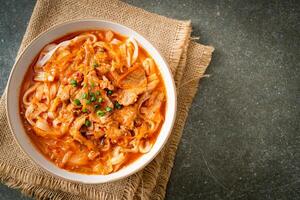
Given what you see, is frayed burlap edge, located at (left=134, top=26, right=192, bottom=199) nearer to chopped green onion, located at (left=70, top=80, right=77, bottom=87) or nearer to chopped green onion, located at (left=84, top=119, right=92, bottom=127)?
chopped green onion, located at (left=84, top=119, right=92, bottom=127)

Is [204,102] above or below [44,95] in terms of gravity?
below

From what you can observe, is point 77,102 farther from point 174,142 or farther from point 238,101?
point 238,101

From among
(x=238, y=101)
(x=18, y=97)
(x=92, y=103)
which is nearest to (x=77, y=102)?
(x=92, y=103)

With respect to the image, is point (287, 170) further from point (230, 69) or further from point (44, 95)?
point (44, 95)

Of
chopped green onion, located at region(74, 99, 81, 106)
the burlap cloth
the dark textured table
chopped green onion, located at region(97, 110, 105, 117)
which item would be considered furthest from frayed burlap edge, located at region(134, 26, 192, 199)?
chopped green onion, located at region(74, 99, 81, 106)

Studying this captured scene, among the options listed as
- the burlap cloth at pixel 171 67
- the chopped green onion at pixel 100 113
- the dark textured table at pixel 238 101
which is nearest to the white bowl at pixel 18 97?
the burlap cloth at pixel 171 67

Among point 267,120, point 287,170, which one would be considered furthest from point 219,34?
point 287,170
